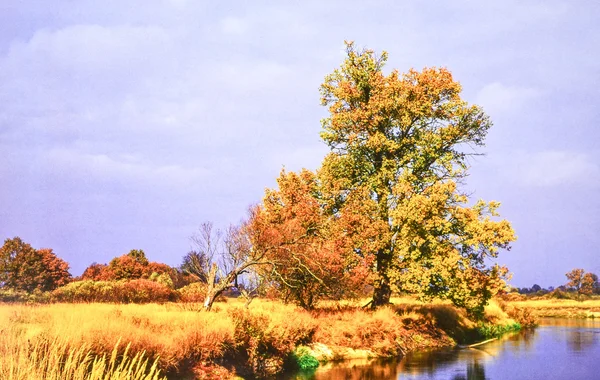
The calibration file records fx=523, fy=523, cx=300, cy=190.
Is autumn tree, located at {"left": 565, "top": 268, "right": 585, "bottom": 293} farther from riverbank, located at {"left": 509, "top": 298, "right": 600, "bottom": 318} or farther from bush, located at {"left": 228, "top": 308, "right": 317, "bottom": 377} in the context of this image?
bush, located at {"left": 228, "top": 308, "right": 317, "bottom": 377}

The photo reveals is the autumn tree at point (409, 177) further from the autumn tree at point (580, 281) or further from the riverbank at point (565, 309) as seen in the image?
the autumn tree at point (580, 281)

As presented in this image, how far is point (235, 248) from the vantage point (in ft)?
89.4

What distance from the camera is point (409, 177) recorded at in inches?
1293

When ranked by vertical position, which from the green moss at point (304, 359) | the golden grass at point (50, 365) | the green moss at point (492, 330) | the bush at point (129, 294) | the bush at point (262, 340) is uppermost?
the golden grass at point (50, 365)

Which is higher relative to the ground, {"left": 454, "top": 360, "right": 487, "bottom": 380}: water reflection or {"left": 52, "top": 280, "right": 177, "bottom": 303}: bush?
{"left": 52, "top": 280, "right": 177, "bottom": 303}: bush

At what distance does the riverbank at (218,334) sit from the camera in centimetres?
1348

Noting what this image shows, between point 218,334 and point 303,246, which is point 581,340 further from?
point 218,334

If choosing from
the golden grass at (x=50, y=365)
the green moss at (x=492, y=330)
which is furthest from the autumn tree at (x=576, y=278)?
the golden grass at (x=50, y=365)

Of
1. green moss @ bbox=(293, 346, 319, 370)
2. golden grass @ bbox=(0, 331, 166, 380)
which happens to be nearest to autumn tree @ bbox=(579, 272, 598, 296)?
green moss @ bbox=(293, 346, 319, 370)

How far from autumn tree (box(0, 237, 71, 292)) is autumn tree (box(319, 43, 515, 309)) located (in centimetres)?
4082

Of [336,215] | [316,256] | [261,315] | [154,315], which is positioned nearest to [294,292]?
[316,256]

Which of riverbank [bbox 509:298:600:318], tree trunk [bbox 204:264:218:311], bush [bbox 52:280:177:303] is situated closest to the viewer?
tree trunk [bbox 204:264:218:311]

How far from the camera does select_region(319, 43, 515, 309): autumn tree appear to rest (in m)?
30.6

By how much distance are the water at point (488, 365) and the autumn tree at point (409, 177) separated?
12.1 ft
